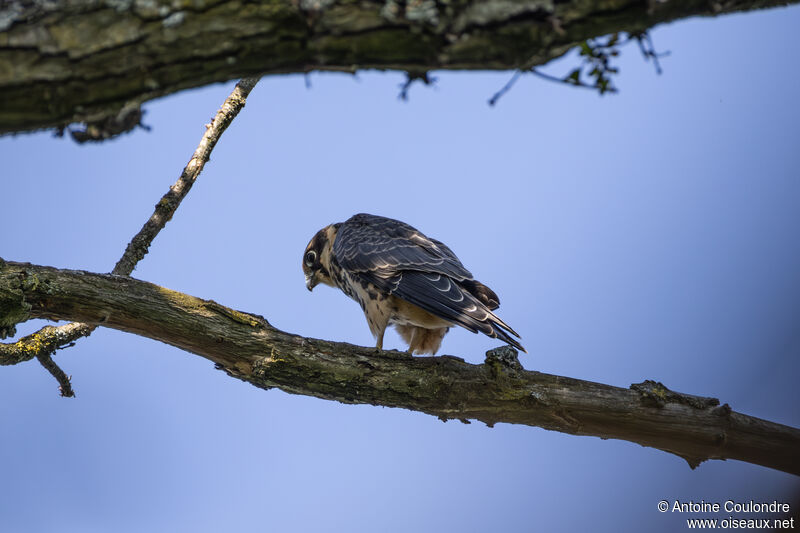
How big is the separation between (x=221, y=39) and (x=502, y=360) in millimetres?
2677

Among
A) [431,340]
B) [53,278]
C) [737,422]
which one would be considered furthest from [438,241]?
[53,278]

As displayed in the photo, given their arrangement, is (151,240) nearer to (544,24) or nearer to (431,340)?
(431,340)

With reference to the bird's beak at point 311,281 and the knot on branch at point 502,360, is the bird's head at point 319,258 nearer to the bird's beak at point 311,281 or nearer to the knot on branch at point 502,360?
the bird's beak at point 311,281

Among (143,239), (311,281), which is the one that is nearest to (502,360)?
(143,239)

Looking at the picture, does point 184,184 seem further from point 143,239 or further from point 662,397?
point 662,397

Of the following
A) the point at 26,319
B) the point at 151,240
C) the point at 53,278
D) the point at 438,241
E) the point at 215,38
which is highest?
the point at 438,241

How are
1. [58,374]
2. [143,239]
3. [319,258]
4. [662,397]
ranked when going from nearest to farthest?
[662,397] → [58,374] → [143,239] → [319,258]

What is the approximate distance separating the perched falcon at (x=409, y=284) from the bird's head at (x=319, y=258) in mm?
198

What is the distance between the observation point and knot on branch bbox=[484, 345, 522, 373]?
3852 millimetres

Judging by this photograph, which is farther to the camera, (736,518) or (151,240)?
(151,240)

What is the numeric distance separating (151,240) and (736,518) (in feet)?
12.8

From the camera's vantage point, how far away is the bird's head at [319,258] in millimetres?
6254

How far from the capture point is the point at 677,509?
140 inches

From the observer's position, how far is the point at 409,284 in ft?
15.7
